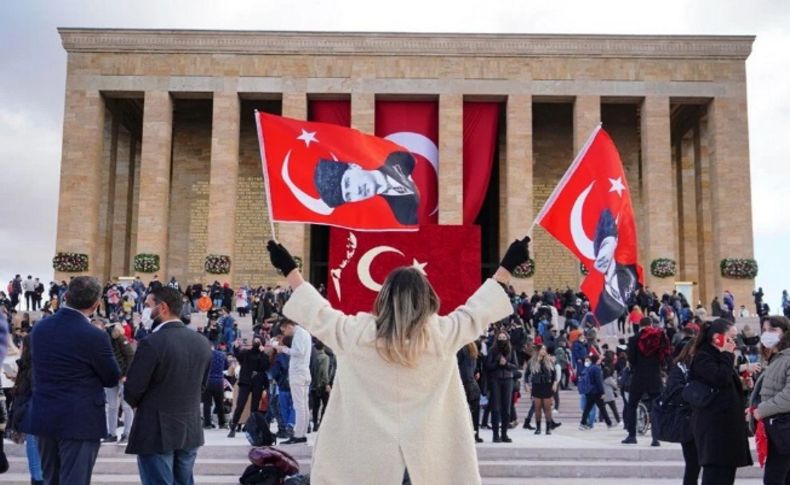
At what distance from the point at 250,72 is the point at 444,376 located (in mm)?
27745

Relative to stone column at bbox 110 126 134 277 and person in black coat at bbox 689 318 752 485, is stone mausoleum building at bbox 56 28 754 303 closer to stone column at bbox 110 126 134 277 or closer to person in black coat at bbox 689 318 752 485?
stone column at bbox 110 126 134 277

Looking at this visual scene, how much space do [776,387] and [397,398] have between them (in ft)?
11.6

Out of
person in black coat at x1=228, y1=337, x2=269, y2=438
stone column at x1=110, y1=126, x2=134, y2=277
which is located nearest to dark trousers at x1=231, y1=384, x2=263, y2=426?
person in black coat at x1=228, y1=337, x2=269, y2=438

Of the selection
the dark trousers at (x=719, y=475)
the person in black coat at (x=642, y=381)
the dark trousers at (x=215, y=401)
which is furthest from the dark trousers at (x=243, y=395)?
the dark trousers at (x=719, y=475)

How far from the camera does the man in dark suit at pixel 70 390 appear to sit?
4.41 m

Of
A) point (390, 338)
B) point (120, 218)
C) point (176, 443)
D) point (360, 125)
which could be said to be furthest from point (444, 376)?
point (120, 218)

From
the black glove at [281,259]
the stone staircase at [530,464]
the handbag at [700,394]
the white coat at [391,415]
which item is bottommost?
the stone staircase at [530,464]

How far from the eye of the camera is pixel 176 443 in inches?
178

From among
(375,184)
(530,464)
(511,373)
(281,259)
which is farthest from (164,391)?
(511,373)

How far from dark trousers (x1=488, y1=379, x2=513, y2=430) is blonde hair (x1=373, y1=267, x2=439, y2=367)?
7.57 meters

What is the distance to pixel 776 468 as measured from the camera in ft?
17.2

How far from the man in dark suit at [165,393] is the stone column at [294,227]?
23351 mm

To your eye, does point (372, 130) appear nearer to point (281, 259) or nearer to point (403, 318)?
point (281, 259)

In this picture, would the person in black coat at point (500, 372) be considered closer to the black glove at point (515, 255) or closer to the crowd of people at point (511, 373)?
the crowd of people at point (511, 373)
